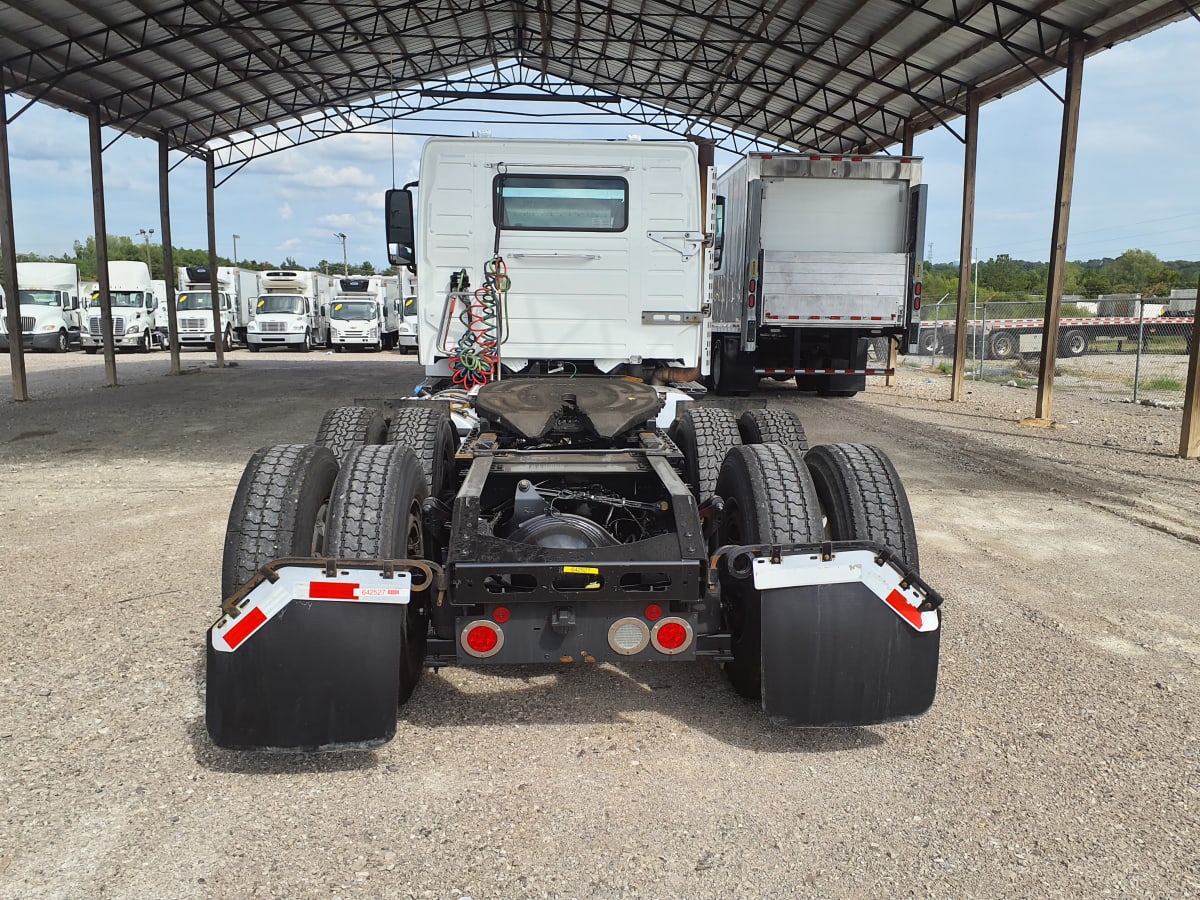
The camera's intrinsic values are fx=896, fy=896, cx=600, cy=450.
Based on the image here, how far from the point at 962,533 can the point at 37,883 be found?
614 centimetres

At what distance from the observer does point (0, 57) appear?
47.1ft

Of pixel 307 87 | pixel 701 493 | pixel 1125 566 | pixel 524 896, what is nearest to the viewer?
pixel 524 896

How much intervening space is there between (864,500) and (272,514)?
2327 mm

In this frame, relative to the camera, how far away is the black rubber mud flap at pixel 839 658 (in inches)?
122

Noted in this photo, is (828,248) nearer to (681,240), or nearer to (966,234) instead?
(966,234)

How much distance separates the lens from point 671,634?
319cm

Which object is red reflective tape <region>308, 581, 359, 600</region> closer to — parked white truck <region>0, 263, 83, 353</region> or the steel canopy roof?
the steel canopy roof

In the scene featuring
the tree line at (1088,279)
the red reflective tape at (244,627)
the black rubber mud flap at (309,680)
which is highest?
the tree line at (1088,279)

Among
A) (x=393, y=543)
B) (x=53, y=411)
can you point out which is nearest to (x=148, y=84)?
(x=53, y=411)

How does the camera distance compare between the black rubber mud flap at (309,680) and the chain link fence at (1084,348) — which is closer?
the black rubber mud flap at (309,680)

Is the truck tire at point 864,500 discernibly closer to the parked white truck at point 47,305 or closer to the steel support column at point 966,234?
the steel support column at point 966,234

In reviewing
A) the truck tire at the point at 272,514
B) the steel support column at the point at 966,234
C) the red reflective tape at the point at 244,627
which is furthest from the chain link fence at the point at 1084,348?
the red reflective tape at the point at 244,627

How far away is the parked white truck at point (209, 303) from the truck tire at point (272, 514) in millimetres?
30234

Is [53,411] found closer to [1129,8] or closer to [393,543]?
[393,543]
